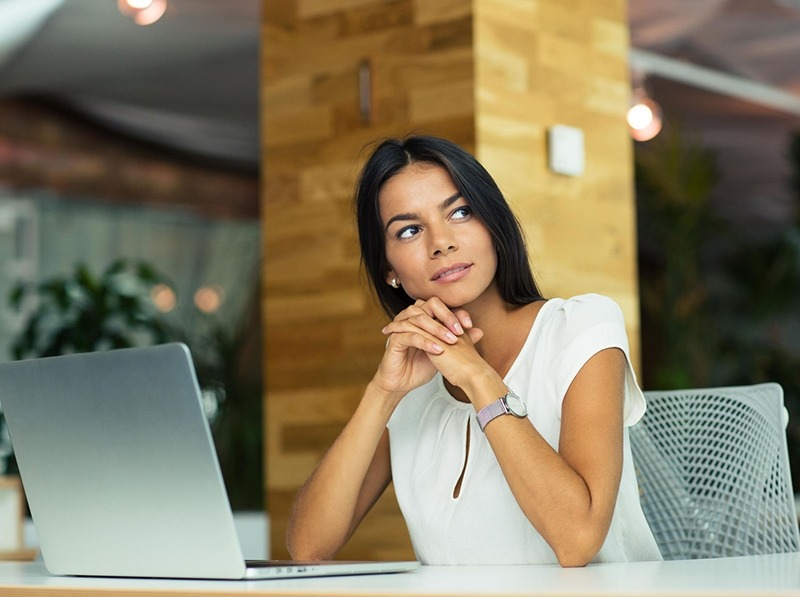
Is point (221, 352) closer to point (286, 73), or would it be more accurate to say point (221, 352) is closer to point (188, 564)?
point (286, 73)

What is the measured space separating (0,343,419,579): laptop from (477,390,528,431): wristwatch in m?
0.30

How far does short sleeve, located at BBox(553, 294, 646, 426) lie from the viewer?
177cm

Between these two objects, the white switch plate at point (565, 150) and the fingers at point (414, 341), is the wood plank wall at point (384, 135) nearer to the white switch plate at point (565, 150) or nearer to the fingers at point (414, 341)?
the white switch plate at point (565, 150)

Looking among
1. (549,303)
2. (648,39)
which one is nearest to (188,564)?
(549,303)

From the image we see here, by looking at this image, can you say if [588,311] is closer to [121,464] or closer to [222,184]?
[121,464]

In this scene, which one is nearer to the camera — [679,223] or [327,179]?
[327,179]

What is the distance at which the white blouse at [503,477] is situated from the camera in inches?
70.9

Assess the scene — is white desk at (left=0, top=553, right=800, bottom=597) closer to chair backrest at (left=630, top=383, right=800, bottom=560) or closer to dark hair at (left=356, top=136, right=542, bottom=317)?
chair backrest at (left=630, top=383, right=800, bottom=560)

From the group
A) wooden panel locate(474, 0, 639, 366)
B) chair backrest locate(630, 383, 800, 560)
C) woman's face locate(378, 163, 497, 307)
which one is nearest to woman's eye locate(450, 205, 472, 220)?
woman's face locate(378, 163, 497, 307)

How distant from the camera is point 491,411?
1.66 meters

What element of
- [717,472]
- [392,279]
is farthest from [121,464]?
[717,472]

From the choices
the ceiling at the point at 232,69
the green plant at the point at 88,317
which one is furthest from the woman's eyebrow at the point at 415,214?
the green plant at the point at 88,317

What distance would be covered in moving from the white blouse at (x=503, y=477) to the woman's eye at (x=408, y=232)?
246mm

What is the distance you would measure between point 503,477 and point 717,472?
0.39 m
